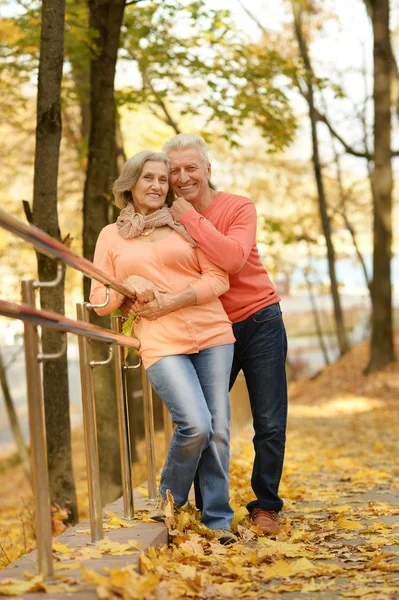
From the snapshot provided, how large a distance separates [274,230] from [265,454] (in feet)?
28.7

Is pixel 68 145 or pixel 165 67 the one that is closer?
pixel 165 67

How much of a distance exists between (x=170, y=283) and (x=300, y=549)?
4.50 feet

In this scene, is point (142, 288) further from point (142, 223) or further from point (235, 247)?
point (235, 247)

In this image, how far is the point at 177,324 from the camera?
4.23 metres

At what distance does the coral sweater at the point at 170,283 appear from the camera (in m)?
4.20

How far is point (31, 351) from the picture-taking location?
3.07 meters

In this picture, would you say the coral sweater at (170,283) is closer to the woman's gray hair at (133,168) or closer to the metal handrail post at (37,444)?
the woman's gray hair at (133,168)

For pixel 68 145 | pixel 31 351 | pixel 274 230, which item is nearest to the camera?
pixel 31 351

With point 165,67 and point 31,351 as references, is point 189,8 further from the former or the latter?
point 31,351

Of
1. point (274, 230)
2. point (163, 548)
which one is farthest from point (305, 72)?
point (163, 548)

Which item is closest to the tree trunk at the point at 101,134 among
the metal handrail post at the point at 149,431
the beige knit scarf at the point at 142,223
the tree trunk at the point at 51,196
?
the tree trunk at the point at 51,196

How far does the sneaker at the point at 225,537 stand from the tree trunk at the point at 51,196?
2.47 meters

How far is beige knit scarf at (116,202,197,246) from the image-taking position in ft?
13.9

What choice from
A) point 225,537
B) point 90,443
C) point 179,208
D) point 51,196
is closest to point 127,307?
point 179,208
